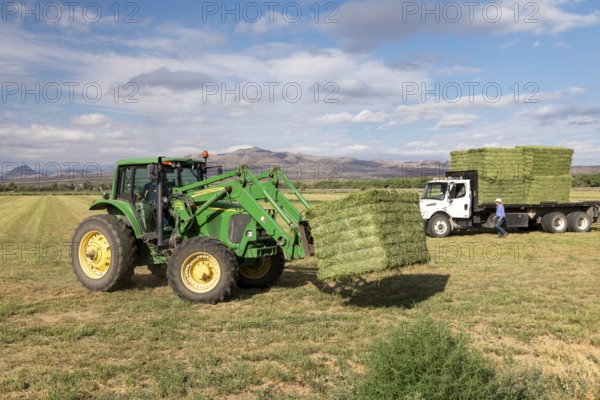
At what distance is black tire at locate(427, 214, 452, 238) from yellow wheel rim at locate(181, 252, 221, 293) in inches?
472

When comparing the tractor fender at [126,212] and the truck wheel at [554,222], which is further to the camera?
the truck wheel at [554,222]

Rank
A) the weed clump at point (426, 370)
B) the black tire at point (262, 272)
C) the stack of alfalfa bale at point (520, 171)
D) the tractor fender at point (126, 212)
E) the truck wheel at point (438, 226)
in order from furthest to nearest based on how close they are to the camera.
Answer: the stack of alfalfa bale at point (520, 171), the truck wheel at point (438, 226), the black tire at point (262, 272), the tractor fender at point (126, 212), the weed clump at point (426, 370)

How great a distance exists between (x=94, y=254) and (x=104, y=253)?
181mm

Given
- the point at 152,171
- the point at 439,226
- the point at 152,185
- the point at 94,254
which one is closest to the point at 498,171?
the point at 439,226

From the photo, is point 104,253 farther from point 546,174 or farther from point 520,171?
point 546,174

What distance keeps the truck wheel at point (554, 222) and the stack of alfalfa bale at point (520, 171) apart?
2.09 feet

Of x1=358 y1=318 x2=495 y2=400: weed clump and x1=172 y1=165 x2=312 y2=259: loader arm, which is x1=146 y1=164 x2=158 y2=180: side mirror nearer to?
x1=172 y1=165 x2=312 y2=259: loader arm

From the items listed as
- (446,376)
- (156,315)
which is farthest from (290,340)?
(446,376)

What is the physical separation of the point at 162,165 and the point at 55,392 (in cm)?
488

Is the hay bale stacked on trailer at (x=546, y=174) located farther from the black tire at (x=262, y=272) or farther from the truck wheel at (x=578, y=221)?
the black tire at (x=262, y=272)

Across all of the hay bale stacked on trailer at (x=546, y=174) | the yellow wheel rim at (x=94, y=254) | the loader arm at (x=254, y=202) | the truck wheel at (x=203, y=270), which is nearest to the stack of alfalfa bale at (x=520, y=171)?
the hay bale stacked on trailer at (x=546, y=174)

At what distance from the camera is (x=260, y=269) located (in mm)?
9766

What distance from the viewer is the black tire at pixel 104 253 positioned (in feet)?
29.2

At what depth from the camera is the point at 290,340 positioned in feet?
21.1
